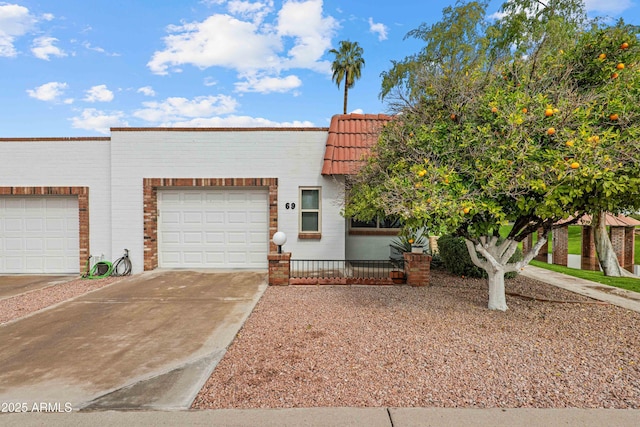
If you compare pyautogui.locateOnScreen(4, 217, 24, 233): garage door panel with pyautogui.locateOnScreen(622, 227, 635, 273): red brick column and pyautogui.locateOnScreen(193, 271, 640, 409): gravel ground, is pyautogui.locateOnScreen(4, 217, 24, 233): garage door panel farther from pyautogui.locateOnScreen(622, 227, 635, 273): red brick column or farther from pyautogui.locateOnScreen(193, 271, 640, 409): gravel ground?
pyautogui.locateOnScreen(622, 227, 635, 273): red brick column

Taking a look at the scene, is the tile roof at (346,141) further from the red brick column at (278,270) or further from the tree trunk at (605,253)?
the tree trunk at (605,253)

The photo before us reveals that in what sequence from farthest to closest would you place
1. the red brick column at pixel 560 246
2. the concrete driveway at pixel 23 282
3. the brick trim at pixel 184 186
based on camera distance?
the red brick column at pixel 560 246 → the brick trim at pixel 184 186 → the concrete driveway at pixel 23 282

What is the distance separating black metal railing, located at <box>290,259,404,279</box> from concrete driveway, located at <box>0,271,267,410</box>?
1.86 m

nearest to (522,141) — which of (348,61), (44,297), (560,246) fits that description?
(44,297)

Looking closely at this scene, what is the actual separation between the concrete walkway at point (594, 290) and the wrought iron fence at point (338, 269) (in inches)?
147

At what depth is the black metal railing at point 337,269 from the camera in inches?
329

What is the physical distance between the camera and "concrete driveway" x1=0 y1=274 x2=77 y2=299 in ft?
24.5

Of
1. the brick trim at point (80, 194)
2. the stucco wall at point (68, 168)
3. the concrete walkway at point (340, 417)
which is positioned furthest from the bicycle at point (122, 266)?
the concrete walkway at point (340, 417)

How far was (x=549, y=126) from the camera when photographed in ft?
13.6

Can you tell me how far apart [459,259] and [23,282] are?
11.0 metres

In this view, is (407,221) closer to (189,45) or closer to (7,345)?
(7,345)

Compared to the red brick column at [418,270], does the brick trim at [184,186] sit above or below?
above

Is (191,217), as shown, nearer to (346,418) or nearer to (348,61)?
(346,418)

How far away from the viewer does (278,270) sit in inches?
295
